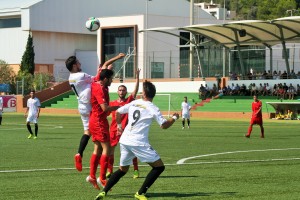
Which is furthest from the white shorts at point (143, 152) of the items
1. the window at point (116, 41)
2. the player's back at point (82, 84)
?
the window at point (116, 41)

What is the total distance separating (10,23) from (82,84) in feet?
261

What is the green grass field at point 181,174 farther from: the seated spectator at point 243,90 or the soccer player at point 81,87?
the seated spectator at point 243,90

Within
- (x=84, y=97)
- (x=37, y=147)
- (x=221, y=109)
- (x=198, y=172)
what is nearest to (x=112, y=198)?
(x=84, y=97)

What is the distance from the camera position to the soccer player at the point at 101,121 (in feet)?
41.8

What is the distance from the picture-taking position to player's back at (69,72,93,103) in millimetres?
13875

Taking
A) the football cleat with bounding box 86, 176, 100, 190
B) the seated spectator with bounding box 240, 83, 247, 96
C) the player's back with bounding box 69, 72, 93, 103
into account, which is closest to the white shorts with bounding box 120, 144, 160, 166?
the football cleat with bounding box 86, 176, 100, 190

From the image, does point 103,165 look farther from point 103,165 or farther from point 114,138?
point 114,138

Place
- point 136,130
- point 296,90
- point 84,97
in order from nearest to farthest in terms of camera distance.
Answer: point 136,130, point 84,97, point 296,90

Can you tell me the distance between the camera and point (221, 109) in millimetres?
57000

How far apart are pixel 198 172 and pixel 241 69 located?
169 feet

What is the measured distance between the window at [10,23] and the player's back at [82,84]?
→ 77822mm

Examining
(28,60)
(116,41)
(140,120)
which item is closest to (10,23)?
(28,60)

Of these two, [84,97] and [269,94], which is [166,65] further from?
[84,97]

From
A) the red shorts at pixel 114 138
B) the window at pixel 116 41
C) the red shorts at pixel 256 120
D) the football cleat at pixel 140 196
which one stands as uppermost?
the window at pixel 116 41
